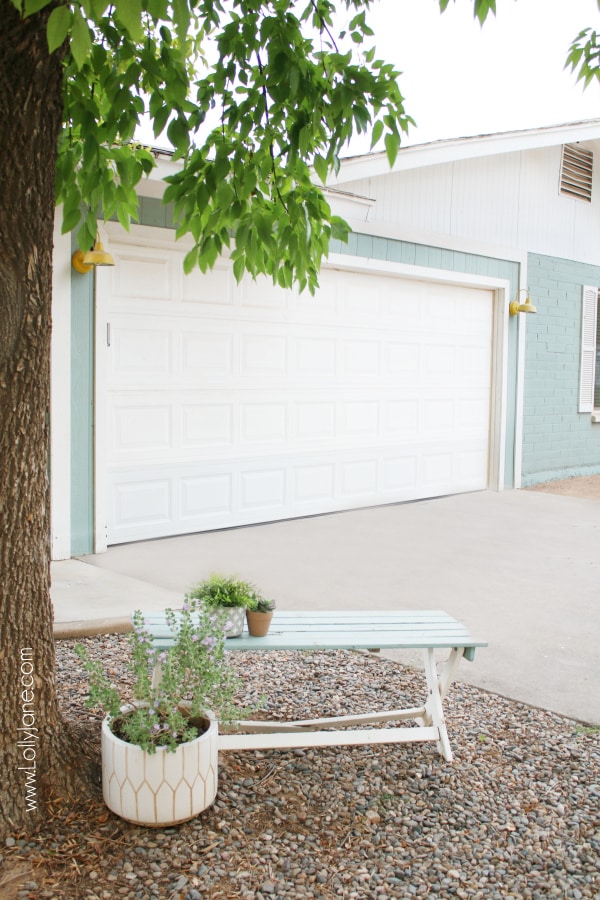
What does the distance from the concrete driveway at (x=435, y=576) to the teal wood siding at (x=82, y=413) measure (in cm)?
24

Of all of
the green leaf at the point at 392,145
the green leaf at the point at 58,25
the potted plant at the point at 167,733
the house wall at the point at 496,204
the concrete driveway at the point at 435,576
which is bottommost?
the concrete driveway at the point at 435,576

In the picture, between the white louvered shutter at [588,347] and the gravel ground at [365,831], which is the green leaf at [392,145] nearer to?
the gravel ground at [365,831]

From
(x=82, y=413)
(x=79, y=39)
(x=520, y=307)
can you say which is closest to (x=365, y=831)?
(x=79, y=39)

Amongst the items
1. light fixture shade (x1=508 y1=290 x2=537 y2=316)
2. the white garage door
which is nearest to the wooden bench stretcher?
the white garage door

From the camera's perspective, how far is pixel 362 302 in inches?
326

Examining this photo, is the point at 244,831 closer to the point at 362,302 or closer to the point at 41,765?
the point at 41,765

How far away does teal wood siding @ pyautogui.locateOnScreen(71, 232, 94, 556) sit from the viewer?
19.8 feet

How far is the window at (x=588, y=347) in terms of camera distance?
1120 centimetres

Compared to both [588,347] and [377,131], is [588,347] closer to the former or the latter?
[588,347]

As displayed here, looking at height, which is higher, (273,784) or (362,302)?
(362,302)

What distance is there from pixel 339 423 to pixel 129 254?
8.86ft

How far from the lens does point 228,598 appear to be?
291 centimetres

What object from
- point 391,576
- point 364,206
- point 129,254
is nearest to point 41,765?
point 391,576

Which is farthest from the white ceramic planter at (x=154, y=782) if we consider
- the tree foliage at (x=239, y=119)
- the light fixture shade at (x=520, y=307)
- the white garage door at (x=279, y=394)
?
the light fixture shade at (x=520, y=307)
